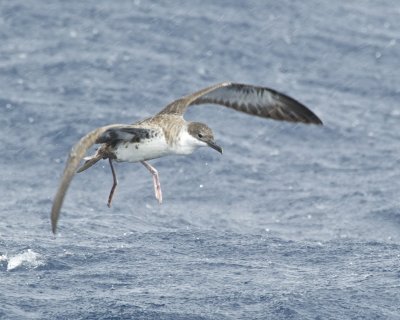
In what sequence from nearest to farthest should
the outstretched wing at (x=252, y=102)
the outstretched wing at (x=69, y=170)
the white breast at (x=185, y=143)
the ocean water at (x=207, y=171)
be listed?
the outstretched wing at (x=69, y=170) < the white breast at (x=185, y=143) < the outstretched wing at (x=252, y=102) < the ocean water at (x=207, y=171)

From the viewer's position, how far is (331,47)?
26.3 metres

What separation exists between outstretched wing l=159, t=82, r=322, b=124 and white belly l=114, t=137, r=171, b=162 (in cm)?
76

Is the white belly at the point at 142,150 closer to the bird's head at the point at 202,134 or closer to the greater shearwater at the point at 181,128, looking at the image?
the greater shearwater at the point at 181,128

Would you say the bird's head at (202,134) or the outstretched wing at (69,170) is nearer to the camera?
the outstretched wing at (69,170)

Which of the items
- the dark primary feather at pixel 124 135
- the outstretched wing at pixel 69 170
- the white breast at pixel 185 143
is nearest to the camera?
the outstretched wing at pixel 69 170

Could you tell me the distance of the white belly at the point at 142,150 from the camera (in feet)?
44.8

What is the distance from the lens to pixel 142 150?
45.1ft

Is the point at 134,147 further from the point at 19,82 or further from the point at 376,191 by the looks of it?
the point at 19,82

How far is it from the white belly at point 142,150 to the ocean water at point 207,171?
198 centimetres

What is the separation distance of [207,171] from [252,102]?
6411mm

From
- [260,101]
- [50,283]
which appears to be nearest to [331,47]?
[260,101]

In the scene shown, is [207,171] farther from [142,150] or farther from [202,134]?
[202,134]

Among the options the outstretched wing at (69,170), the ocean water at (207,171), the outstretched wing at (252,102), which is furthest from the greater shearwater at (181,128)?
the ocean water at (207,171)

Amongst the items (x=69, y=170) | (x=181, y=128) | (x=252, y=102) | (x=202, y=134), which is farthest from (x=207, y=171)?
(x=69, y=170)
